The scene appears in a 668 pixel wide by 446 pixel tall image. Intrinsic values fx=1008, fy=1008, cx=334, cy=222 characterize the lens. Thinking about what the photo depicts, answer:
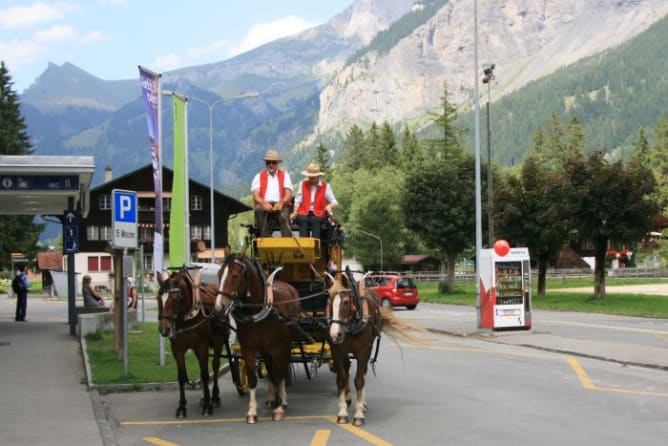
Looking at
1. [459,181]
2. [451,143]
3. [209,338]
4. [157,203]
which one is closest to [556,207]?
[459,181]

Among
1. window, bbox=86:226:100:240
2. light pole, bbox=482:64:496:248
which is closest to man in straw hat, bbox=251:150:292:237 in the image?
light pole, bbox=482:64:496:248

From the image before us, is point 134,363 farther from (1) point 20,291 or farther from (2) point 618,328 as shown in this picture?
(2) point 618,328

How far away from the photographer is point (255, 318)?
11.9m

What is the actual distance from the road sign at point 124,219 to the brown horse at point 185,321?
10.9ft

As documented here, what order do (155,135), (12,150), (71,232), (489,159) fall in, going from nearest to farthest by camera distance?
(155,135), (71,232), (489,159), (12,150)

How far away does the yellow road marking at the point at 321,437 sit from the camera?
10.6 meters

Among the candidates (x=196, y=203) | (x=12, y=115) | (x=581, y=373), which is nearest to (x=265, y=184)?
(x=581, y=373)

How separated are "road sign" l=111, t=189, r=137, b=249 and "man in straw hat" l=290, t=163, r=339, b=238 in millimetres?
Result: 3036

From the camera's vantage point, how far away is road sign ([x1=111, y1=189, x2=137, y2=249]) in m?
15.8

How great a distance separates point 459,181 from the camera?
63469 mm

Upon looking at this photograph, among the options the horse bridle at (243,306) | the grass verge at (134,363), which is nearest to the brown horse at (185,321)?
the horse bridle at (243,306)

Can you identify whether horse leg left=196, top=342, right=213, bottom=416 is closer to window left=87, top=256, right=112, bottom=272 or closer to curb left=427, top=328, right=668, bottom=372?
curb left=427, top=328, right=668, bottom=372

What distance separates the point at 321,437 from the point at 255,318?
5.60ft

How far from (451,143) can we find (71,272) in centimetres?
6895
